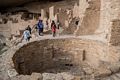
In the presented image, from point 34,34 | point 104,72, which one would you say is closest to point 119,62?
point 104,72

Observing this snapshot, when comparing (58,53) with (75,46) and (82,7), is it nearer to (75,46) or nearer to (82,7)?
(75,46)

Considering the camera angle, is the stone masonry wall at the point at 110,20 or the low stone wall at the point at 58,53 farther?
the low stone wall at the point at 58,53

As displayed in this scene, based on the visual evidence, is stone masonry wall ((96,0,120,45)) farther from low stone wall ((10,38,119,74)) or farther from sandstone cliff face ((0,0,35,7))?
sandstone cliff face ((0,0,35,7))

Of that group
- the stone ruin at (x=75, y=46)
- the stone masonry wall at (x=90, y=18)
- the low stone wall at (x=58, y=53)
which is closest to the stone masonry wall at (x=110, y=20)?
the stone ruin at (x=75, y=46)

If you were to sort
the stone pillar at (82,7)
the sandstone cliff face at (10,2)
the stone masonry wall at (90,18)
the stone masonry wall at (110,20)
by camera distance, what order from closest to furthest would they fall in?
1. the stone masonry wall at (110,20)
2. the stone masonry wall at (90,18)
3. the stone pillar at (82,7)
4. the sandstone cliff face at (10,2)

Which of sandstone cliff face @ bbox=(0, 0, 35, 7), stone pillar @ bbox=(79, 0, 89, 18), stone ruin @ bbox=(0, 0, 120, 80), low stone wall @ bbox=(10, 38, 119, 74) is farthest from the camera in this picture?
sandstone cliff face @ bbox=(0, 0, 35, 7)

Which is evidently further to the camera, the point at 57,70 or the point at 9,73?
the point at 57,70

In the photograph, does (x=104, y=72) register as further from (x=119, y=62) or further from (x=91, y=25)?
(x=91, y=25)

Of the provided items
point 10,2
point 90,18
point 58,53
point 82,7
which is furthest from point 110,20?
point 10,2

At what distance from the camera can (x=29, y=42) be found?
41.0 feet

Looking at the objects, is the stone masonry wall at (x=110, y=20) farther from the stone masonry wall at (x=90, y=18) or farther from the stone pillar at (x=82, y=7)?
the stone pillar at (x=82, y=7)

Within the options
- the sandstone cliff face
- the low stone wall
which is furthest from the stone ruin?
the sandstone cliff face

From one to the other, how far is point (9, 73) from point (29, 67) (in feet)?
12.1

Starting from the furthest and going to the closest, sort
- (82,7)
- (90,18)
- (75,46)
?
(82,7), (90,18), (75,46)
